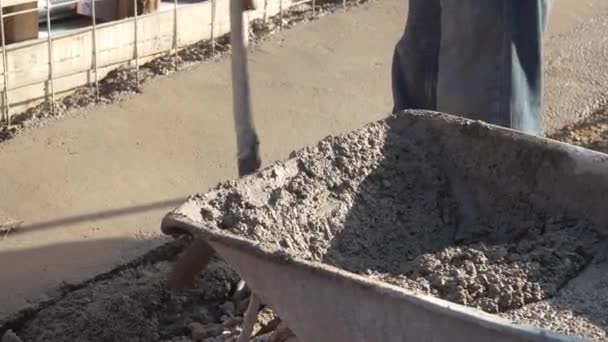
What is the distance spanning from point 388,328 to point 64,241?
4.91 ft

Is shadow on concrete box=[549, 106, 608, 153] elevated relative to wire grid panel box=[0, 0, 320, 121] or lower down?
lower down

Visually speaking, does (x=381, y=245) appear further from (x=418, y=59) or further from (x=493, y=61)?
(x=418, y=59)

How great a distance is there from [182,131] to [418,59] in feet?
2.76

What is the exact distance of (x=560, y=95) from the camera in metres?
4.70

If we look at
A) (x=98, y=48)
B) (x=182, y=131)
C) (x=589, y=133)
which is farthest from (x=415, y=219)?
(x=98, y=48)

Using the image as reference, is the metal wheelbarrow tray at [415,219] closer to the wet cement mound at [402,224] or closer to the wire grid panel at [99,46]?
the wet cement mound at [402,224]

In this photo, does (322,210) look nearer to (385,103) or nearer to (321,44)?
(385,103)

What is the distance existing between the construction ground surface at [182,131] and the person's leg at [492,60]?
0.85 meters

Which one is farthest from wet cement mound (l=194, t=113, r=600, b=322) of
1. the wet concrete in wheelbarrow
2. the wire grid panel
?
the wire grid panel

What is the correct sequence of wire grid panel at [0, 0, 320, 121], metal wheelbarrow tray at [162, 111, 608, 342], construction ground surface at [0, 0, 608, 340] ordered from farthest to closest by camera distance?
wire grid panel at [0, 0, 320, 121], construction ground surface at [0, 0, 608, 340], metal wheelbarrow tray at [162, 111, 608, 342]

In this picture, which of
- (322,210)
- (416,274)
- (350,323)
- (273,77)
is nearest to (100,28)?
(273,77)

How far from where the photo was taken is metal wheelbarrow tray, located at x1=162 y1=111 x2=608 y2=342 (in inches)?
→ 92.9

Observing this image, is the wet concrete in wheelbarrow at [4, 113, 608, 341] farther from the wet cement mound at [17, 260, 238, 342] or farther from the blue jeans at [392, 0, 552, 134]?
the blue jeans at [392, 0, 552, 134]

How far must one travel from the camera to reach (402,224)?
2.96 meters
